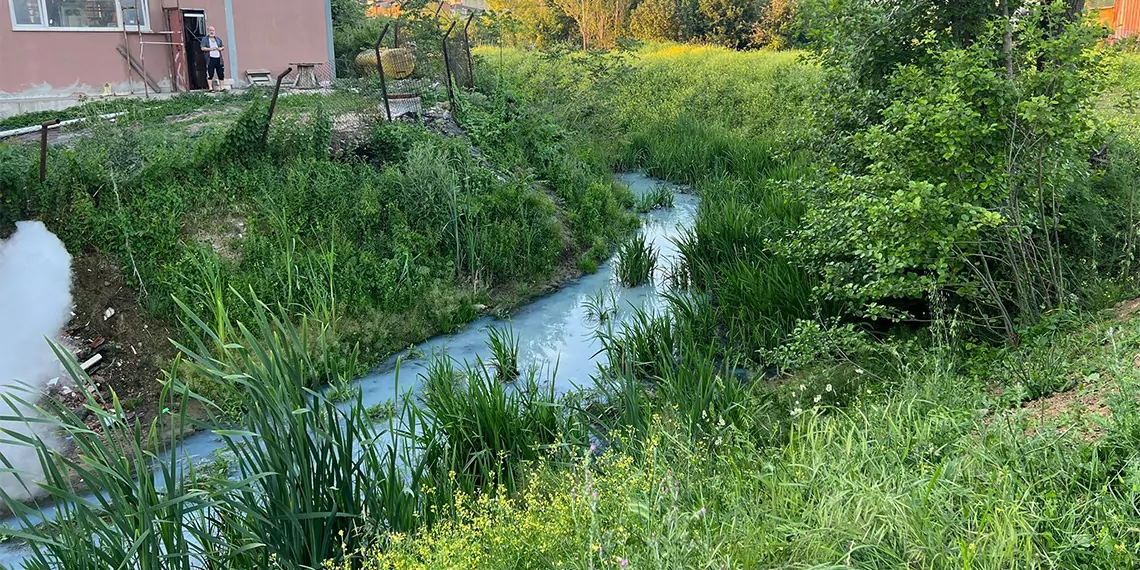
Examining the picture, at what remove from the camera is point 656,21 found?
29500 mm

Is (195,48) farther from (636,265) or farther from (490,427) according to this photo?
(490,427)

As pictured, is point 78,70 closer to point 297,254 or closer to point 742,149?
point 297,254

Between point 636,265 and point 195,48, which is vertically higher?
point 195,48

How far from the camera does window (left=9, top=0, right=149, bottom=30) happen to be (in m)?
11.8

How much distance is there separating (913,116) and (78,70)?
40.9 feet

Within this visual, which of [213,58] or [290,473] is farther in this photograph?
[213,58]

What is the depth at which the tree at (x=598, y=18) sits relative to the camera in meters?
28.5

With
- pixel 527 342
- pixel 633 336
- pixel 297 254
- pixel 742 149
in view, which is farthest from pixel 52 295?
pixel 742 149

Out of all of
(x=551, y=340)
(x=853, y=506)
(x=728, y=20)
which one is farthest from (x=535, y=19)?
(x=853, y=506)

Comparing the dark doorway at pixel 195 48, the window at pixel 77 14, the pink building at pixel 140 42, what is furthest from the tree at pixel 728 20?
the window at pixel 77 14

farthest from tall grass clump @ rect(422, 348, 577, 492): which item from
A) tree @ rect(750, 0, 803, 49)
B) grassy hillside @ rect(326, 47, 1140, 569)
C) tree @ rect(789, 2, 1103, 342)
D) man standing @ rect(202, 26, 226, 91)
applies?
tree @ rect(750, 0, 803, 49)

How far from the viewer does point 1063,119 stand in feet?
15.9

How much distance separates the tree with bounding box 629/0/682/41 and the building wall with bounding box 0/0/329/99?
54.1 ft

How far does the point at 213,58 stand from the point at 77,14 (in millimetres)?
1982
